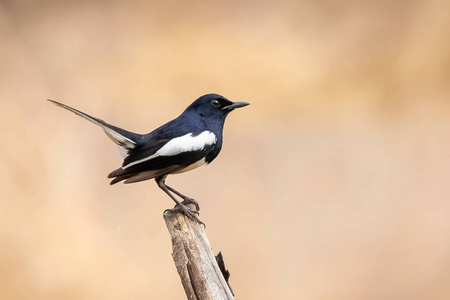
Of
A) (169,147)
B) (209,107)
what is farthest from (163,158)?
(209,107)

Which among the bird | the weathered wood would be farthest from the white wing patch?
the weathered wood

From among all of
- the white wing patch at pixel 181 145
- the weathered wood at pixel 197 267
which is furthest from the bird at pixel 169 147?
the weathered wood at pixel 197 267

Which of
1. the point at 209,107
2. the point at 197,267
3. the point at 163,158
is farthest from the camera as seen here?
the point at 209,107

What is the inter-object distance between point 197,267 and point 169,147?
23.3 inches

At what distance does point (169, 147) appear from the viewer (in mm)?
3143

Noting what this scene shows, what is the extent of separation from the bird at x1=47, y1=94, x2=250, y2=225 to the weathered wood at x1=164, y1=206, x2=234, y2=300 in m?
0.15

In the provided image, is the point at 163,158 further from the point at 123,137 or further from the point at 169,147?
the point at 123,137

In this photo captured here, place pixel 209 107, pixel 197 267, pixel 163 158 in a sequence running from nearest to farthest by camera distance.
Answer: pixel 197 267 < pixel 163 158 < pixel 209 107

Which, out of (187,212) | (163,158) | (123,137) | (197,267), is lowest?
(197,267)

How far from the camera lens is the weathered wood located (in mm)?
2955

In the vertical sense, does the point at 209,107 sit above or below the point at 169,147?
above

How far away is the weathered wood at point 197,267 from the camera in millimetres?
2955

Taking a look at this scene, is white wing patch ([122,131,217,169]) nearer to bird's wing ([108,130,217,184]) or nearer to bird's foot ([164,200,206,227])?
bird's wing ([108,130,217,184])

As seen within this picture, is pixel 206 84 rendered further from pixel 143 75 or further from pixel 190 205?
pixel 190 205
